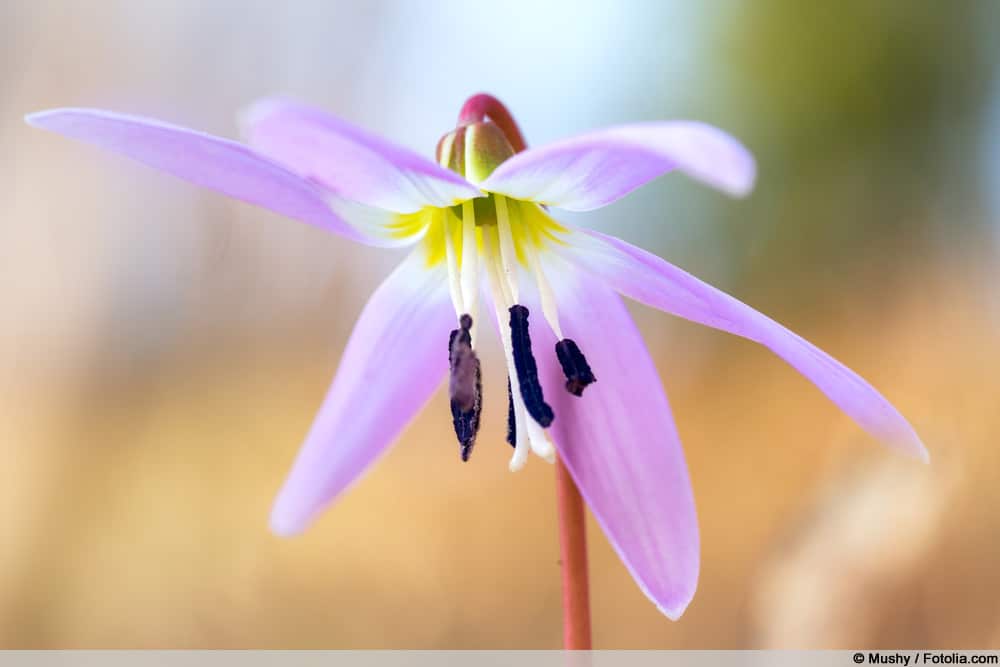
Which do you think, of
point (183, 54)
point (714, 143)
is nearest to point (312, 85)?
point (183, 54)

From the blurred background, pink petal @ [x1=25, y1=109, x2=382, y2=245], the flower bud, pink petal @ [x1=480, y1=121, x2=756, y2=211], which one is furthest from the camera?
the blurred background

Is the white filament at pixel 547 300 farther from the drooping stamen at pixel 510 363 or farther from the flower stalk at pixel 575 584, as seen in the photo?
the flower stalk at pixel 575 584

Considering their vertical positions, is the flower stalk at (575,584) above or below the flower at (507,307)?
below

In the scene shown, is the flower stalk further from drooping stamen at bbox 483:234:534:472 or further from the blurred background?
the blurred background

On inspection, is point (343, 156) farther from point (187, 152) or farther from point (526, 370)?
point (526, 370)

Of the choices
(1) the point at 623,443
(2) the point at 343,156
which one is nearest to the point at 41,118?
(2) the point at 343,156

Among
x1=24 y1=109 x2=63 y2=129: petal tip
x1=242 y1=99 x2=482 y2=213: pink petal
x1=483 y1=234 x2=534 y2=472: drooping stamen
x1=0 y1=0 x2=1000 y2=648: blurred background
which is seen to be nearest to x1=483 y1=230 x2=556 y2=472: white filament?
x1=483 y1=234 x2=534 y2=472: drooping stamen

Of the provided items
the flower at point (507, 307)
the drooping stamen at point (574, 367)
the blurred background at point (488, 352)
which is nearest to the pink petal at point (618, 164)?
the flower at point (507, 307)
